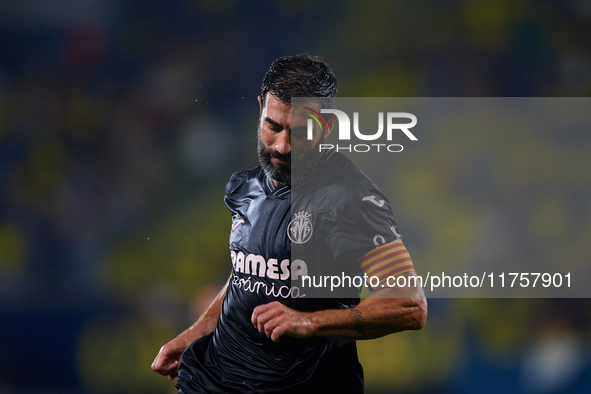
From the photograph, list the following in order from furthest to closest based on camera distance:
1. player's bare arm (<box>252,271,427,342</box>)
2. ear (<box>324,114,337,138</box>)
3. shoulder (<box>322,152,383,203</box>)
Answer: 1. ear (<box>324,114,337,138</box>)
2. shoulder (<box>322,152,383,203</box>)
3. player's bare arm (<box>252,271,427,342</box>)

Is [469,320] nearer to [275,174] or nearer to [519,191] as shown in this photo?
[519,191]

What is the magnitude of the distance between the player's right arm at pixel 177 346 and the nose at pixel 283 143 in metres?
0.59

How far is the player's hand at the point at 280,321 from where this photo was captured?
4.81ft

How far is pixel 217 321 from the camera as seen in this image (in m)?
1.85

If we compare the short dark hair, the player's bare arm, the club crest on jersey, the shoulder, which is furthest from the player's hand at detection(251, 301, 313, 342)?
the short dark hair

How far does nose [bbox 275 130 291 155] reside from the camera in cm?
165

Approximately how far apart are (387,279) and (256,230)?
0.46 meters

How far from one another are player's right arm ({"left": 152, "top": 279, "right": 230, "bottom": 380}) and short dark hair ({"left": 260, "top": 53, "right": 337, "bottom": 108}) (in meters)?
0.74

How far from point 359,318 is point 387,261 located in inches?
6.8

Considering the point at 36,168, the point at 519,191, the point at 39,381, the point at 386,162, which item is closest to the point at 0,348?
the point at 39,381

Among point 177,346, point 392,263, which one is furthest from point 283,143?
point 177,346

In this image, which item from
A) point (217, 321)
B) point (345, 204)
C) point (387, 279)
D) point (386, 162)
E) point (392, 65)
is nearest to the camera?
point (387, 279)

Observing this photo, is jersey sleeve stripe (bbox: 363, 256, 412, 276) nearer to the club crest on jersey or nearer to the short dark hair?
the club crest on jersey

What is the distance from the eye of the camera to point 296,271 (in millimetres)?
1608
